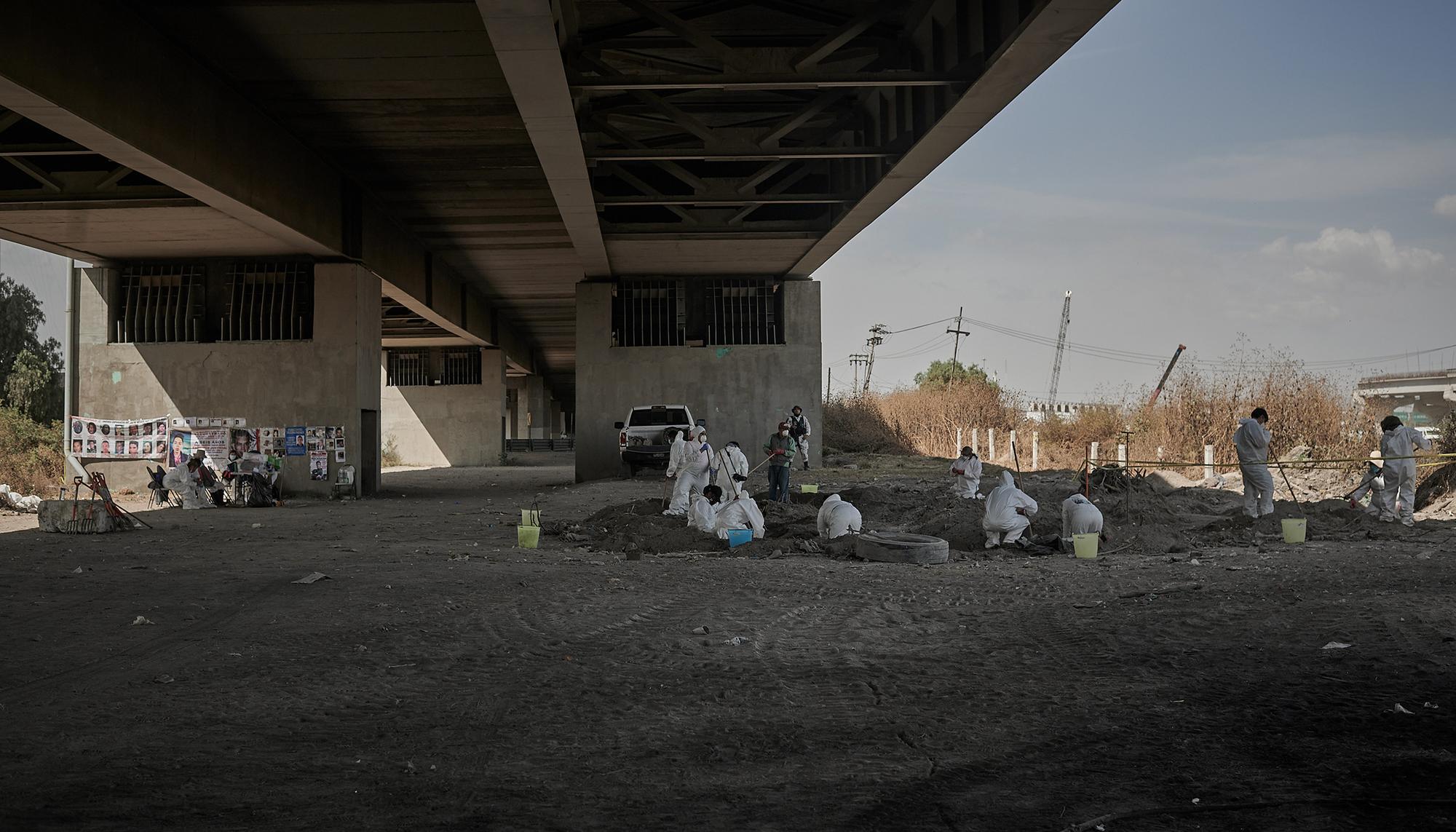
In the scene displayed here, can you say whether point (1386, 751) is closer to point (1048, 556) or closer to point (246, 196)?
point (1048, 556)

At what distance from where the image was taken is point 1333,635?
662cm

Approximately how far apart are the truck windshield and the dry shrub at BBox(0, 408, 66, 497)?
43.3 ft

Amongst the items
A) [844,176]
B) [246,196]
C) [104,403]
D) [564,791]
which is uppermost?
[844,176]

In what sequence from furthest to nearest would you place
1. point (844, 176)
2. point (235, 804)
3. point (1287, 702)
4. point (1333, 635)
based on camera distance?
point (844, 176) < point (1333, 635) < point (1287, 702) < point (235, 804)

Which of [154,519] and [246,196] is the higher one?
[246,196]

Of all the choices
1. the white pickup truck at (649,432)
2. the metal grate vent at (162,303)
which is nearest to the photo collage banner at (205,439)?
the metal grate vent at (162,303)

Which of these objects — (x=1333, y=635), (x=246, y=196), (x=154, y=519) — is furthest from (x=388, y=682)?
(x=154, y=519)

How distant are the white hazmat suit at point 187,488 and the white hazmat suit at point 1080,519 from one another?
16877 mm

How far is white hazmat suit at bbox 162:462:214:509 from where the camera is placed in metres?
20.8

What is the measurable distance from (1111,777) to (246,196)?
15.8 m

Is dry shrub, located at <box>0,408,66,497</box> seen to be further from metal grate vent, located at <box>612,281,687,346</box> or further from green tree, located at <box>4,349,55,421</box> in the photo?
green tree, located at <box>4,349,55,421</box>

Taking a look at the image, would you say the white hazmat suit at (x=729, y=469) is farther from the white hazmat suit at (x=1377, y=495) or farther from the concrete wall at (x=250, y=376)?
the concrete wall at (x=250, y=376)

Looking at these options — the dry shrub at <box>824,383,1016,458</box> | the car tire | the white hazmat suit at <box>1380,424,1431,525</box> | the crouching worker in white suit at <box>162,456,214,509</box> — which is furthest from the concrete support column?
the car tire

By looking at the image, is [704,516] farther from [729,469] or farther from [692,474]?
[692,474]
